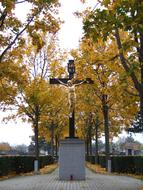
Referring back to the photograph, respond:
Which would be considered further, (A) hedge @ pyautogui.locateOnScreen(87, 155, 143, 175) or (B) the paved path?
(A) hedge @ pyautogui.locateOnScreen(87, 155, 143, 175)

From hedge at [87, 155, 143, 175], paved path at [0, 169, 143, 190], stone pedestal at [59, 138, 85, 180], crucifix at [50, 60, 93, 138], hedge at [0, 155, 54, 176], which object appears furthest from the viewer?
hedge at [87, 155, 143, 175]

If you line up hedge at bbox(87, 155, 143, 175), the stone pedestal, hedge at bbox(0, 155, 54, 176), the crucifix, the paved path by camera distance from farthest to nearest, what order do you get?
hedge at bbox(87, 155, 143, 175) < hedge at bbox(0, 155, 54, 176) < the crucifix < the stone pedestal < the paved path

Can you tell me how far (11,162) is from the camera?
2542cm

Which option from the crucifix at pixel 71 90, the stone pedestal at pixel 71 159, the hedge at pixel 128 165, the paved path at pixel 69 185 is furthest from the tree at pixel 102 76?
the paved path at pixel 69 185

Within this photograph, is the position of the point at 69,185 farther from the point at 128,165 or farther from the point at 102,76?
the point at 128,165

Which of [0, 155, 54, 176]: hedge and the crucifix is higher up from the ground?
the crucifix

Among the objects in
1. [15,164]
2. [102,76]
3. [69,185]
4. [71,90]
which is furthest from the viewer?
[15,164]

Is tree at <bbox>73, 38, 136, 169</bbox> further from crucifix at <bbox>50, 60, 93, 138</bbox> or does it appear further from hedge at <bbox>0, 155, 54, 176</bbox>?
hedge at <bbox>0, 155, 54, 176</bbox>

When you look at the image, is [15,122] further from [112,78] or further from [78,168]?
[78,168]

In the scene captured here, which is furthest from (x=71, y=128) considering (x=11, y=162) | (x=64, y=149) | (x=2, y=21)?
(x=2, y=21)

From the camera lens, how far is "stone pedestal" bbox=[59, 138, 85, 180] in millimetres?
20875

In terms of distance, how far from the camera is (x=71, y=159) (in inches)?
829

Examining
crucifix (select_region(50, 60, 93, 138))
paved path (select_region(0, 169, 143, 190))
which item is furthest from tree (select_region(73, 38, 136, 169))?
paved path (select_region(0, 169, 143, 190))

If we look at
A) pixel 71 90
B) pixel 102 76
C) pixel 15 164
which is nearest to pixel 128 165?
pixel 102 76
